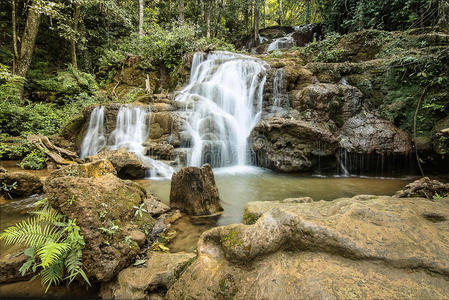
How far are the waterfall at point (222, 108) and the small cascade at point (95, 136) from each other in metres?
3.33

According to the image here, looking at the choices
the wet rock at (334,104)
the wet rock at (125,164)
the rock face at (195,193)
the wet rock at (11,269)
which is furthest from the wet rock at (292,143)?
the wet rock at (11,269)

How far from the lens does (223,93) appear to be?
1006cm

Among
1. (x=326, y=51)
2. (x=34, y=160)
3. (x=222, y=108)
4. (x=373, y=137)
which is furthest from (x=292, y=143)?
(x=34, y=160)

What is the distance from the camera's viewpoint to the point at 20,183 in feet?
13.2

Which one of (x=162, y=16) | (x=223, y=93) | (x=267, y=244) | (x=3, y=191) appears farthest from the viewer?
(x=162, y=16)

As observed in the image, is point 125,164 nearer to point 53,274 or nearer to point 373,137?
point 53,274

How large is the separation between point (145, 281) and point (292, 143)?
242 inches

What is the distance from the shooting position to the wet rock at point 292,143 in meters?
6.62

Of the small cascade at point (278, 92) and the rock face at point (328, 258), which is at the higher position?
the small cascade at point (278, 92)

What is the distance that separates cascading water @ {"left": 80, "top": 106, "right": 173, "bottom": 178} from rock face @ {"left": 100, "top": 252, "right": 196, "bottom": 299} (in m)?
5.67

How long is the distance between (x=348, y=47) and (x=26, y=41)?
1642cm

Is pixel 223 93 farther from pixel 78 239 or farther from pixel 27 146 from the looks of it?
pixel 78 239

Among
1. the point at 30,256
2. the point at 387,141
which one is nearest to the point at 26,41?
the point at 30,256

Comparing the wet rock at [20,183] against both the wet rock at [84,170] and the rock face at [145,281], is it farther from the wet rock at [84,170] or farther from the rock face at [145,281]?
the rock face at [145,281]
